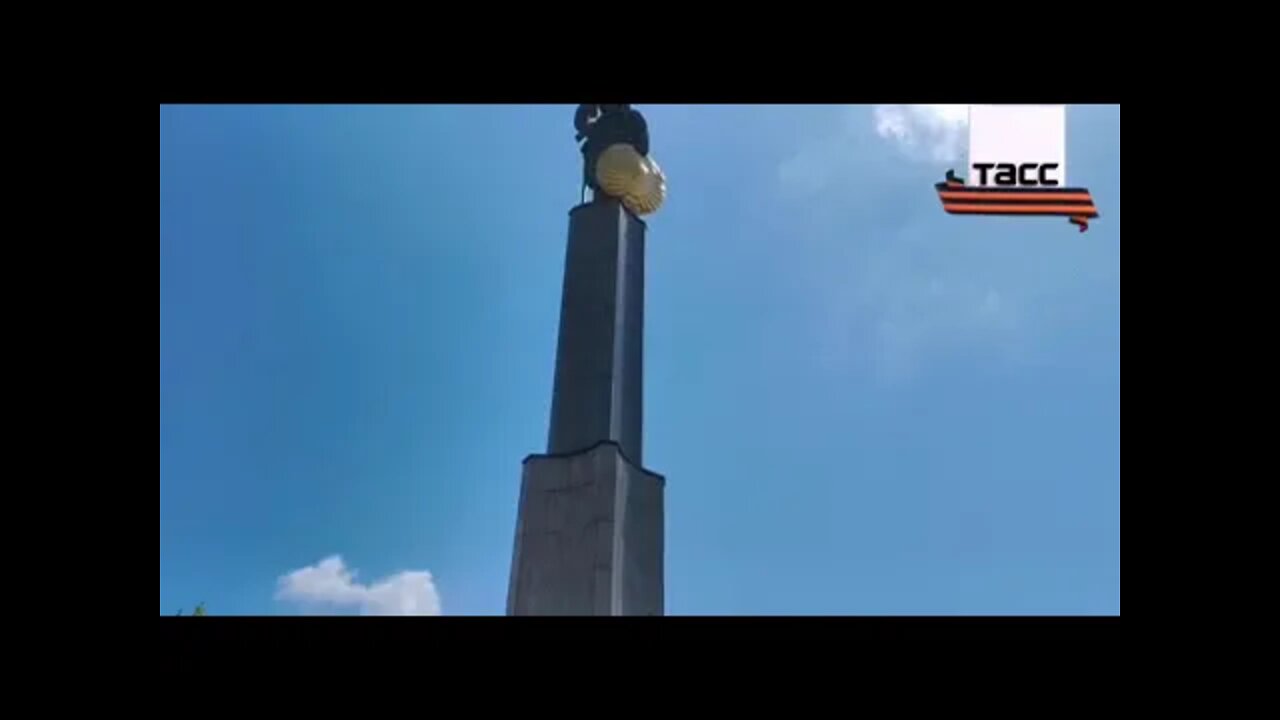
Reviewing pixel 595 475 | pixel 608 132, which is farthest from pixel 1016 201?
pixel 608 132

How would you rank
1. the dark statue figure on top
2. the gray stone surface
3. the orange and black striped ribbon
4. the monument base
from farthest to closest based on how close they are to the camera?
the dark statue figure on top → the gray stone surface → the monument base → the orange and black striped ribbon

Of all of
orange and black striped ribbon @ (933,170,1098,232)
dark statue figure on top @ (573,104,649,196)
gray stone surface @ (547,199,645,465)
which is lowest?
orange and black striped ribbon @ (933,170,1098,232)

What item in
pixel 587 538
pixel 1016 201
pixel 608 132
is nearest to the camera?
pixel 1016 201

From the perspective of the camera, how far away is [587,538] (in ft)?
51.9

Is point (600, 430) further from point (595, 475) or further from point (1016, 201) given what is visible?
point (1016, 201)

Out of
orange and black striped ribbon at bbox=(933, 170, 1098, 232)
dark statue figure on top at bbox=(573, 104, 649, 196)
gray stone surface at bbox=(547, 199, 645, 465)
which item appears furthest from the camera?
dark statue figure on top at bbox=(573, 104, 649, 196)

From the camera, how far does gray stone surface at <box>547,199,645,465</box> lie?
1730cm

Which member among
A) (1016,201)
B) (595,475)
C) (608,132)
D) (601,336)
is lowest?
(595,475)

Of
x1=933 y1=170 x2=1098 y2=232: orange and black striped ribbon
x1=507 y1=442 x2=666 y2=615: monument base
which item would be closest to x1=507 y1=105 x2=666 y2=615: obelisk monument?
x1=507 y1=442 x2=666 y2=615: monument base

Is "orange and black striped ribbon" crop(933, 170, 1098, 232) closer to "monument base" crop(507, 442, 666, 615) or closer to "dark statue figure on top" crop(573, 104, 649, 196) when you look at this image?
"monument base" crop(507, 442, 666, 615)

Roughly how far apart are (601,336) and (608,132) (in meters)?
4.51

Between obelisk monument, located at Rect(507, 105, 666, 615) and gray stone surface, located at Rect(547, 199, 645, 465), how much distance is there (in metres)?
0.02
